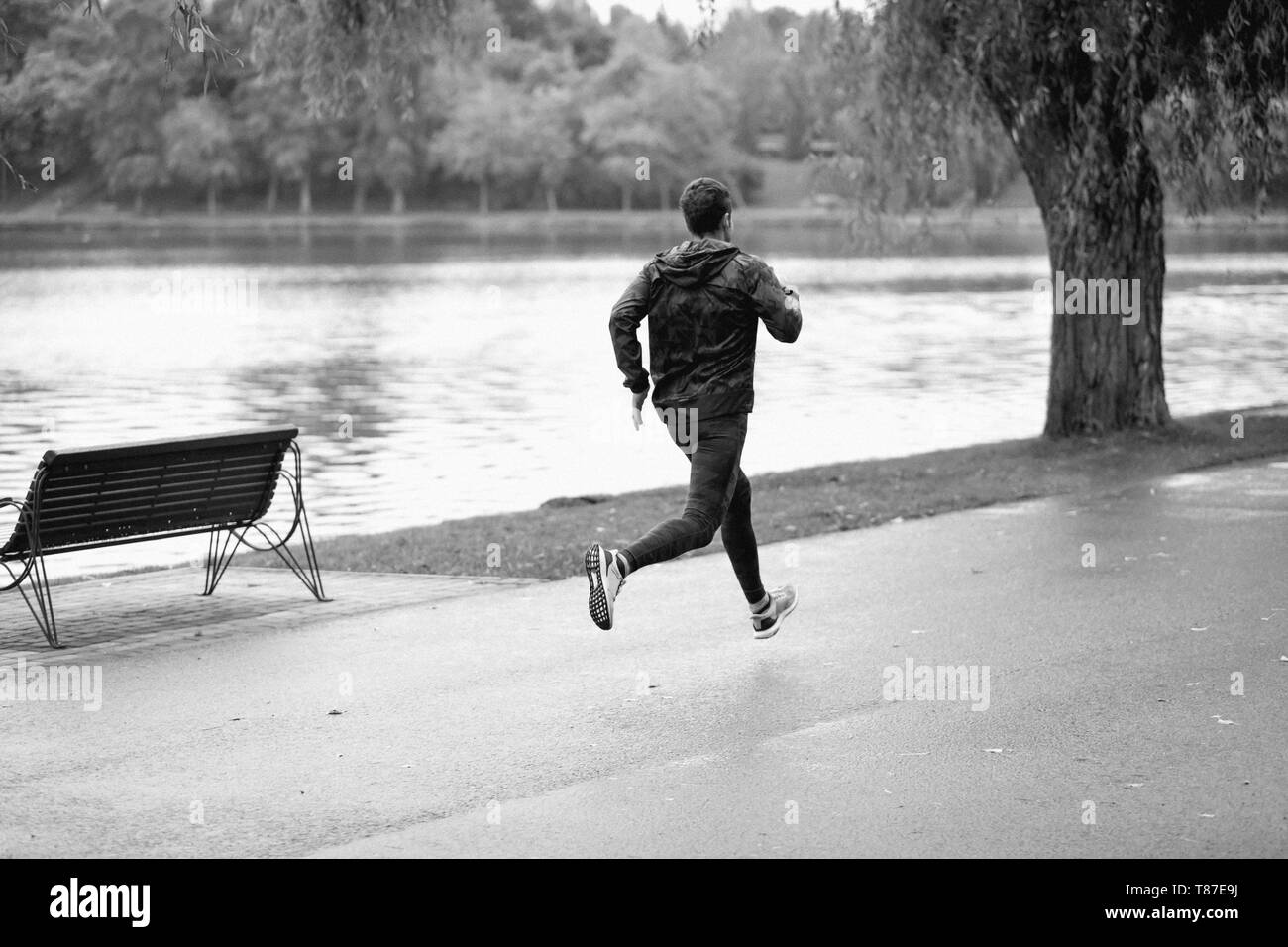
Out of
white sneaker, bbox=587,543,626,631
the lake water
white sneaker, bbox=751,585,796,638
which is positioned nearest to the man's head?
white sneaker, bbox=587,543,626,631

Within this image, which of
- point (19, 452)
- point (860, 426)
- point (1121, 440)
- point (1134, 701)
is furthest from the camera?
point (860, 426)

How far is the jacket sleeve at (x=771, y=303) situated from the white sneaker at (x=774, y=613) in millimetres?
1206

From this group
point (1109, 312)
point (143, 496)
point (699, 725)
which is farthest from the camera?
point (1109, 312)

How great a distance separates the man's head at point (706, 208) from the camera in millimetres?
7812

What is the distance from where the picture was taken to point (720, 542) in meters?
11.2

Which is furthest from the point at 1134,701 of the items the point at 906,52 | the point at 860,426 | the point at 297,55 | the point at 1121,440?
the point at 860,426

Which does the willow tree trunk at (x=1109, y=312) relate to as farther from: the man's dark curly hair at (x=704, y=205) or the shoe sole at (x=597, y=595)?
the shoe sole at (x=597, y=595)

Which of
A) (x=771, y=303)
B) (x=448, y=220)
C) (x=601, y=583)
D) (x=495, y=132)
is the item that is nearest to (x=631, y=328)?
(x=771, y=303)

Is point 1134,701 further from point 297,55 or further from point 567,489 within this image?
point 297,55

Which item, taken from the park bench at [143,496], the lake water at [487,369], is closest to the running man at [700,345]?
the park bench at [143,496]

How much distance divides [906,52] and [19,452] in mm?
9012

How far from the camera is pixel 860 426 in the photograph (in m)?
20.3

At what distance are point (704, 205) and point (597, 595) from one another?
168 centimetres

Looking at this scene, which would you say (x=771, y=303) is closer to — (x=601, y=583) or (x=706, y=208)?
(x=706, y=208)
